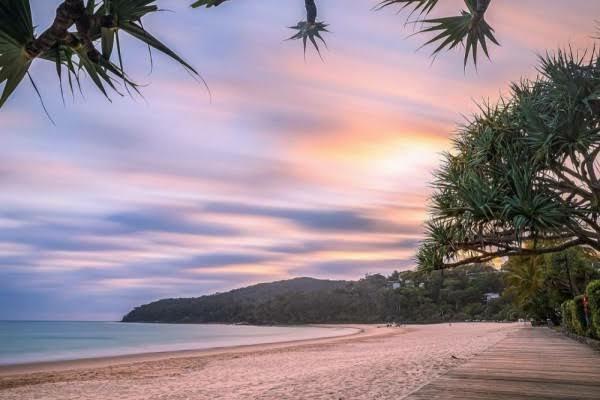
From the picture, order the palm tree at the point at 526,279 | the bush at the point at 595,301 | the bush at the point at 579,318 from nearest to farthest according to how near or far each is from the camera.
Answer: the bush at the point at 595,301, the bush at the point at 579,318, the palm tree at the point at 526,279

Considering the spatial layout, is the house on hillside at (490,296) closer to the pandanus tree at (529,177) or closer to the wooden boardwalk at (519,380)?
the wooden boardwalk at (519,380)

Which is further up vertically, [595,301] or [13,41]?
[13,41]

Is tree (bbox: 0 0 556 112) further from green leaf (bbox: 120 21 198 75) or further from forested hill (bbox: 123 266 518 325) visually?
forested hill (bbox: 123 266 518 325)

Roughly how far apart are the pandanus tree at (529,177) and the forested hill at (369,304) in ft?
190

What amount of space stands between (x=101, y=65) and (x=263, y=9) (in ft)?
5.13

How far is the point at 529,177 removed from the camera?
7.99m

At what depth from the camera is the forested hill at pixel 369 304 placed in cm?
10225

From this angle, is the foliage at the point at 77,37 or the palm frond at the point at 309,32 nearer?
the foliage at the point at 77,37

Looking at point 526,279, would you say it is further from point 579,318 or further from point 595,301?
point 595,301

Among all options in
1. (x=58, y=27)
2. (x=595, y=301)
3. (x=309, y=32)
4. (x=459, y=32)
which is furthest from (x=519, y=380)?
(x=58, y=27)

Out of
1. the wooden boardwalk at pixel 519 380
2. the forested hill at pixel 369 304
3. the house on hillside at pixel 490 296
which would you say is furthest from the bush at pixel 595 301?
the house on hillside at pixel 490 296

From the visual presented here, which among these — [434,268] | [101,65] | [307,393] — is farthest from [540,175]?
[101,65]

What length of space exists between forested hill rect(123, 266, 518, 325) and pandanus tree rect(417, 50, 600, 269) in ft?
190

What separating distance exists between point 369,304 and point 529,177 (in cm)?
12814
